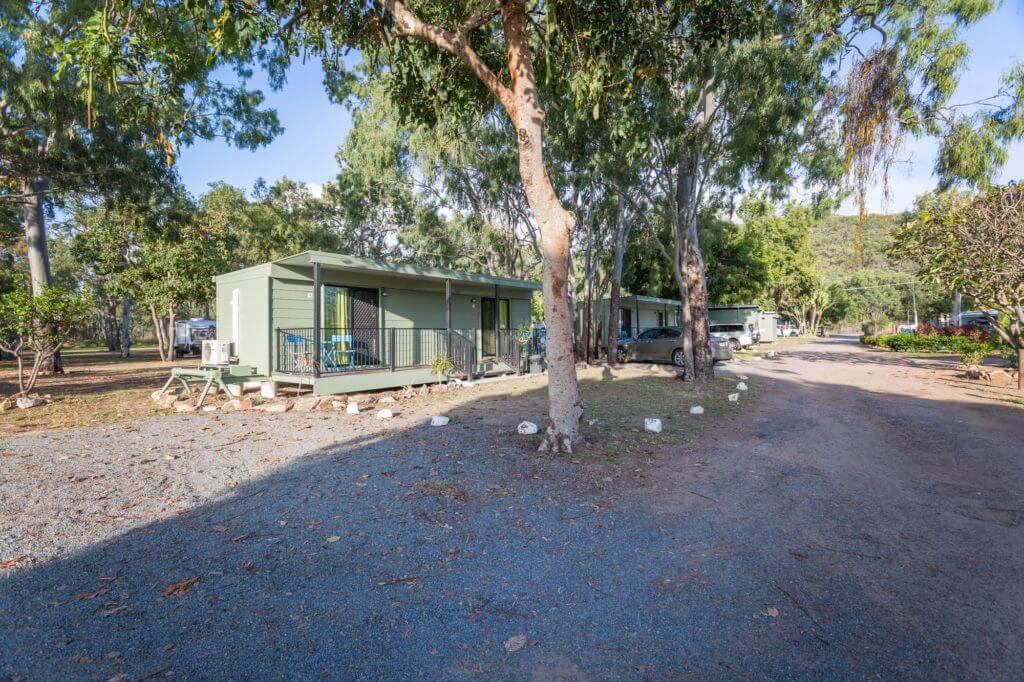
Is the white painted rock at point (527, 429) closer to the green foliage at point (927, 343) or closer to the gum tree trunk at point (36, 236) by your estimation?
the gum tree trunk at point (36, 236)

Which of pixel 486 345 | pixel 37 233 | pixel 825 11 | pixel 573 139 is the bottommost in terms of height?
pixel 486 345

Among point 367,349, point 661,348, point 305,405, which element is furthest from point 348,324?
point 661,348

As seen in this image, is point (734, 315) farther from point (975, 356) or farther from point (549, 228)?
point (549, 228)

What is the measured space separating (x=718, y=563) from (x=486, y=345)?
1285 cm

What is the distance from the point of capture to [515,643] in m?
2.32

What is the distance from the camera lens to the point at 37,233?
14.4 m

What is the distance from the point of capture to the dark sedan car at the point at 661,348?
17.9 meters

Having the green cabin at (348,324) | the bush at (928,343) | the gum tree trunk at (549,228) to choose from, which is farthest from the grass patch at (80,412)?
the bush at (928,343)

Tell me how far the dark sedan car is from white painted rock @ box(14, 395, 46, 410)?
55.6 feet

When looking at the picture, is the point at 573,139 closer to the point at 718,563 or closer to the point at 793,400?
the point at 793,400

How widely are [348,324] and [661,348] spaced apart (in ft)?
39.6

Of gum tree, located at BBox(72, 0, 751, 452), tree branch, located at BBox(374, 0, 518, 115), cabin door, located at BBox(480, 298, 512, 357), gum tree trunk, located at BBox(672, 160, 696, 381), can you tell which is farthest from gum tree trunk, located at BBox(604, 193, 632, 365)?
tree branch, located at BBox(374, 0, 518, 115)

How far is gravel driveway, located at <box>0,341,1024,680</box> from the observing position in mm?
2221

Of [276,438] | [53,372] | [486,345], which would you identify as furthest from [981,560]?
[53,372]
